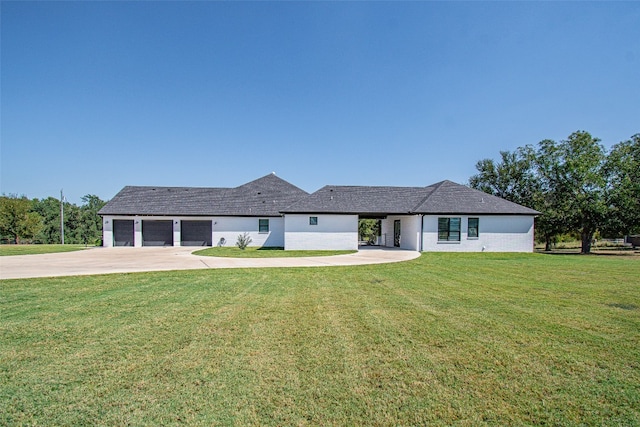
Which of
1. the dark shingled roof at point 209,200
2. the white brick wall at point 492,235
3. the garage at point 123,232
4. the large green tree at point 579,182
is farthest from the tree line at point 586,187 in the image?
the garage at point 123,232

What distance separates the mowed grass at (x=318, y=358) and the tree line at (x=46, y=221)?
26.8 m

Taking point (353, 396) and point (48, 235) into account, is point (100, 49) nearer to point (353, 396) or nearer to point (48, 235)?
point (353, 396)

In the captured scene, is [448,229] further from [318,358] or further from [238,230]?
[318,358]

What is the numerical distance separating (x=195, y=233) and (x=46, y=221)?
1487 inches

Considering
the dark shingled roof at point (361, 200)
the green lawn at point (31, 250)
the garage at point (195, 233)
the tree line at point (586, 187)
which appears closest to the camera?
the green lawn at point (31, 250)

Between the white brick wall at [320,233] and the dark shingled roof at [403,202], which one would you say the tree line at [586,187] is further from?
the white brick wall at [320,233]

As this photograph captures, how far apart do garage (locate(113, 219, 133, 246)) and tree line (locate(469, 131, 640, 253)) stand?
34.2 metres

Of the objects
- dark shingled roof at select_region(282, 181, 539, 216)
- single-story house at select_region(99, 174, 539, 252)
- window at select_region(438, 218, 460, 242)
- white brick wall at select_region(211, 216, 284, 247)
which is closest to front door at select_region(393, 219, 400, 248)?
single-story house at select_region(99, 174, 539, 252)

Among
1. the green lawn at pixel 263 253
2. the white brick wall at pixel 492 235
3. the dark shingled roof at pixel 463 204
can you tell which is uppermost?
the dark shingled roof at pixel 463 204

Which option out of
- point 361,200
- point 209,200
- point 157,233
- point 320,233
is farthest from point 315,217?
point 157,233

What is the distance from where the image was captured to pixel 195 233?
26625 mm

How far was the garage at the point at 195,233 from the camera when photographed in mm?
26422

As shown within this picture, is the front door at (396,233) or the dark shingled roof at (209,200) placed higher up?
the dark shingled roof at (209,200)

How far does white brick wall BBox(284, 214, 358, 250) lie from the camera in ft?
70.8
